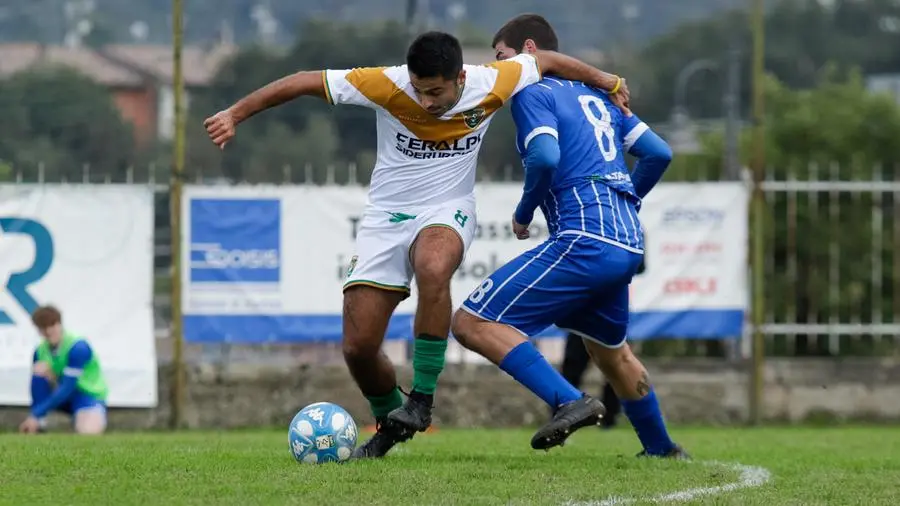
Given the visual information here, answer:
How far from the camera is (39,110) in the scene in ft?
45.8

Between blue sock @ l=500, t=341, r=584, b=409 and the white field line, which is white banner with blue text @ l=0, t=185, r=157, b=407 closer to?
blue sock @ l=500, t=341, r=584, b=409

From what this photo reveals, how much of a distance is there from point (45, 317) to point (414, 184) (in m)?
6.22

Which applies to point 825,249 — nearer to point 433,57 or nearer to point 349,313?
point 349,313

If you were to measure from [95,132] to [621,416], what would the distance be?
18.0 ft

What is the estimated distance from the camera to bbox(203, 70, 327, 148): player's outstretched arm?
696 cm

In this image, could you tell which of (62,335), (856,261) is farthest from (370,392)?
(856,261)

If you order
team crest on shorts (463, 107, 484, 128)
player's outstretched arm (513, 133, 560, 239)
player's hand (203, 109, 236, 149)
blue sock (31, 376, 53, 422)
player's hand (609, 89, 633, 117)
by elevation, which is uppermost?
player's hand (609, 89, 633, 117)

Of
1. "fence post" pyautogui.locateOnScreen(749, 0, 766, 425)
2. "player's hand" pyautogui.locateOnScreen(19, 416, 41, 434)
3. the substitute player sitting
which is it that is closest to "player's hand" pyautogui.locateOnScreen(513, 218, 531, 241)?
the substitute player sitting

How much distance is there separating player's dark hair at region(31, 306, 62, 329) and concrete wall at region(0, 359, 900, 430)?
3.87ft

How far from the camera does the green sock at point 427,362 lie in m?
7.17

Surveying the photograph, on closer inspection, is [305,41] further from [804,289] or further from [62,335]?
[804,289]

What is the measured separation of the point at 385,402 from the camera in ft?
25.0

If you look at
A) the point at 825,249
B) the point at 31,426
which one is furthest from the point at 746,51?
the point at 31,426

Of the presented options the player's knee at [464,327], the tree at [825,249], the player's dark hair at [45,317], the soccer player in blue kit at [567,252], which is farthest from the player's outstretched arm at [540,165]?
the tree at [825,249]
